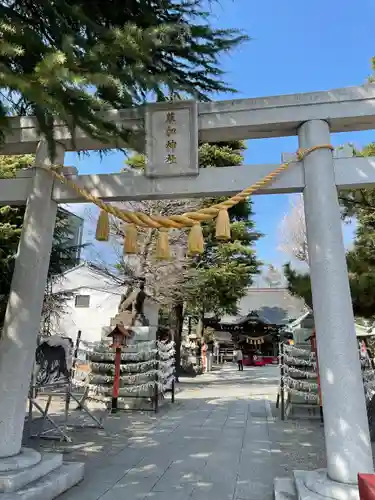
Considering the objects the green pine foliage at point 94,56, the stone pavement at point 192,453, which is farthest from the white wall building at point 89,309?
the green pine foliage at point 94,56

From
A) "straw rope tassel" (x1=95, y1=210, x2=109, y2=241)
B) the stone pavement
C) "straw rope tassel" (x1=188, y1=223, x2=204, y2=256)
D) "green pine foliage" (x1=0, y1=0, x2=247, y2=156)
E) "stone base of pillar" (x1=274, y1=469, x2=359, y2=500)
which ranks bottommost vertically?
the stone pavement

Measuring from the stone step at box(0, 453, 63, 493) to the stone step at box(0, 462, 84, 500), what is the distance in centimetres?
3

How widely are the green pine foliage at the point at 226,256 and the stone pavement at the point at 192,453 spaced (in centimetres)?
693

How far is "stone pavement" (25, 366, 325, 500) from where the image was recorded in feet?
12.6

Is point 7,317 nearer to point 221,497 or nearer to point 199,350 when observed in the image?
point 221,497

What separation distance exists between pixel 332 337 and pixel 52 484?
281 cm

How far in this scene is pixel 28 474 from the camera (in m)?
3.33

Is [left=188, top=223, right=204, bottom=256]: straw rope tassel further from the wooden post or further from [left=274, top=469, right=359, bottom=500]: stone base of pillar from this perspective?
the wooden post

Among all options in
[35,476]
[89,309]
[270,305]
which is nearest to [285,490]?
[35,476]

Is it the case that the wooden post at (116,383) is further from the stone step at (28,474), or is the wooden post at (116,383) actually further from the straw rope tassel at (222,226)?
the straw rope tassel at (222,226)

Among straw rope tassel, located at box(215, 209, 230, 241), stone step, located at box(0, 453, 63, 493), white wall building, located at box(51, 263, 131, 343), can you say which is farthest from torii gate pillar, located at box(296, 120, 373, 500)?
white wall building, located at box(51, 263, 131, 343)

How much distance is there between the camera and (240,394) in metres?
11.8

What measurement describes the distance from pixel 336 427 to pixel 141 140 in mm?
3264

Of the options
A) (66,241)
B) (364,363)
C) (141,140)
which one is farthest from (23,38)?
(364,363)
